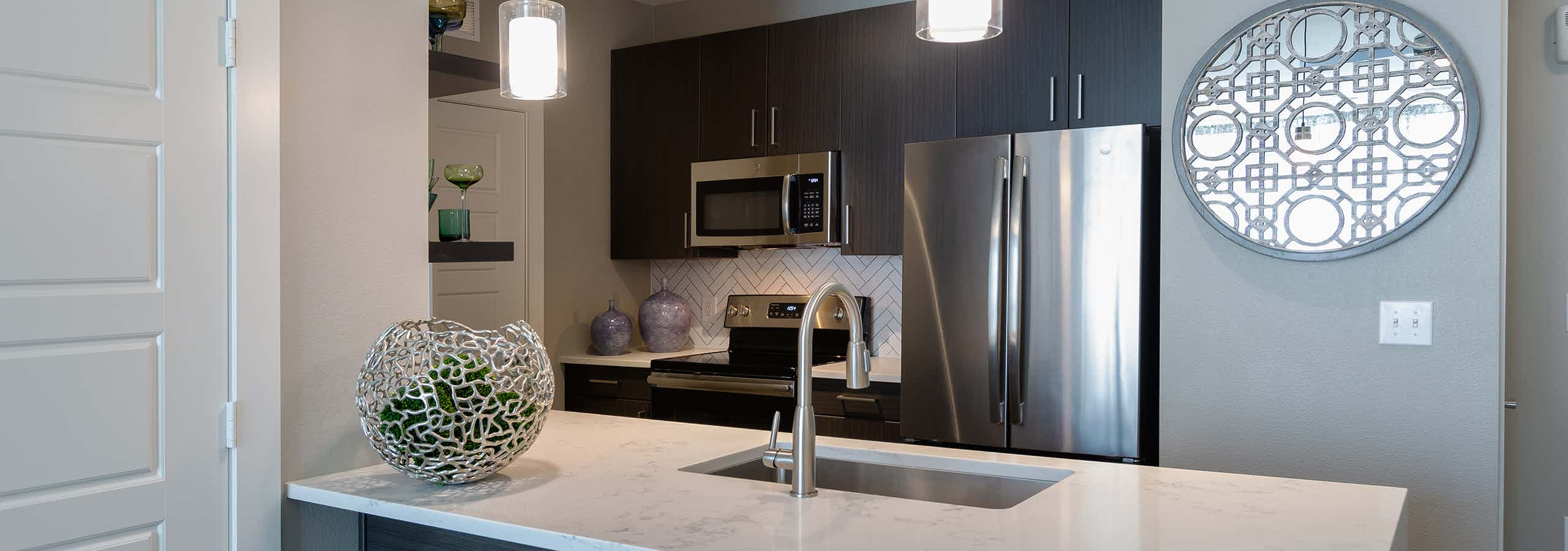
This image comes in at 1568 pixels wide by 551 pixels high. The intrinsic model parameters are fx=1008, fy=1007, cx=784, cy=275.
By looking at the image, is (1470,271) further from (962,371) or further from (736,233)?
(736,233)

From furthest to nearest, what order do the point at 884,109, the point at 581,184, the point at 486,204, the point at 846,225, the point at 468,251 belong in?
1. the point at 581,184
2. the point at 486,204
3. the point at 846,225
4. the point at 884,109
5. the point at 468,251

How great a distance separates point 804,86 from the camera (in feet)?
13.5

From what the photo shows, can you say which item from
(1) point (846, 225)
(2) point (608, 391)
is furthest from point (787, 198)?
(2) point (608, 391)

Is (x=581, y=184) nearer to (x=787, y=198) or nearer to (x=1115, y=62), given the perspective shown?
(x=787, y=198)

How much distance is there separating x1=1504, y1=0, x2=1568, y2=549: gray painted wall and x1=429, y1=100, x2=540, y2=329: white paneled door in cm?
336

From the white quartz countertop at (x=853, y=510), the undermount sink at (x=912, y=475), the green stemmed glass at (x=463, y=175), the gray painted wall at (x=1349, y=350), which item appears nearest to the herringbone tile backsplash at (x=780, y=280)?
the gray painted wall at (x=1349, y=350)

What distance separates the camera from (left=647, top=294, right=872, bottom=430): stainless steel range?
12.8 feet

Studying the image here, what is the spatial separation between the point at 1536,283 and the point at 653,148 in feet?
10.8

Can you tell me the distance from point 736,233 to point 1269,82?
7.51 feet

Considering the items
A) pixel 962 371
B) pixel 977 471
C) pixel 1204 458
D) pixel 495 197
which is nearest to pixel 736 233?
pixel 495 197

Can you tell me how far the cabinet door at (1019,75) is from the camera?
3459 millimetres

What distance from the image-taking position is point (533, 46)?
70.4 inches

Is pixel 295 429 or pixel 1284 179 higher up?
pixel 1284 179

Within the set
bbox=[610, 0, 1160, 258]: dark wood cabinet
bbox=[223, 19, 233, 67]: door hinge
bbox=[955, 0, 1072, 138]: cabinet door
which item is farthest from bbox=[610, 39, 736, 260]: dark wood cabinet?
bbox=[223, 19, 233, 67]: door hinge
